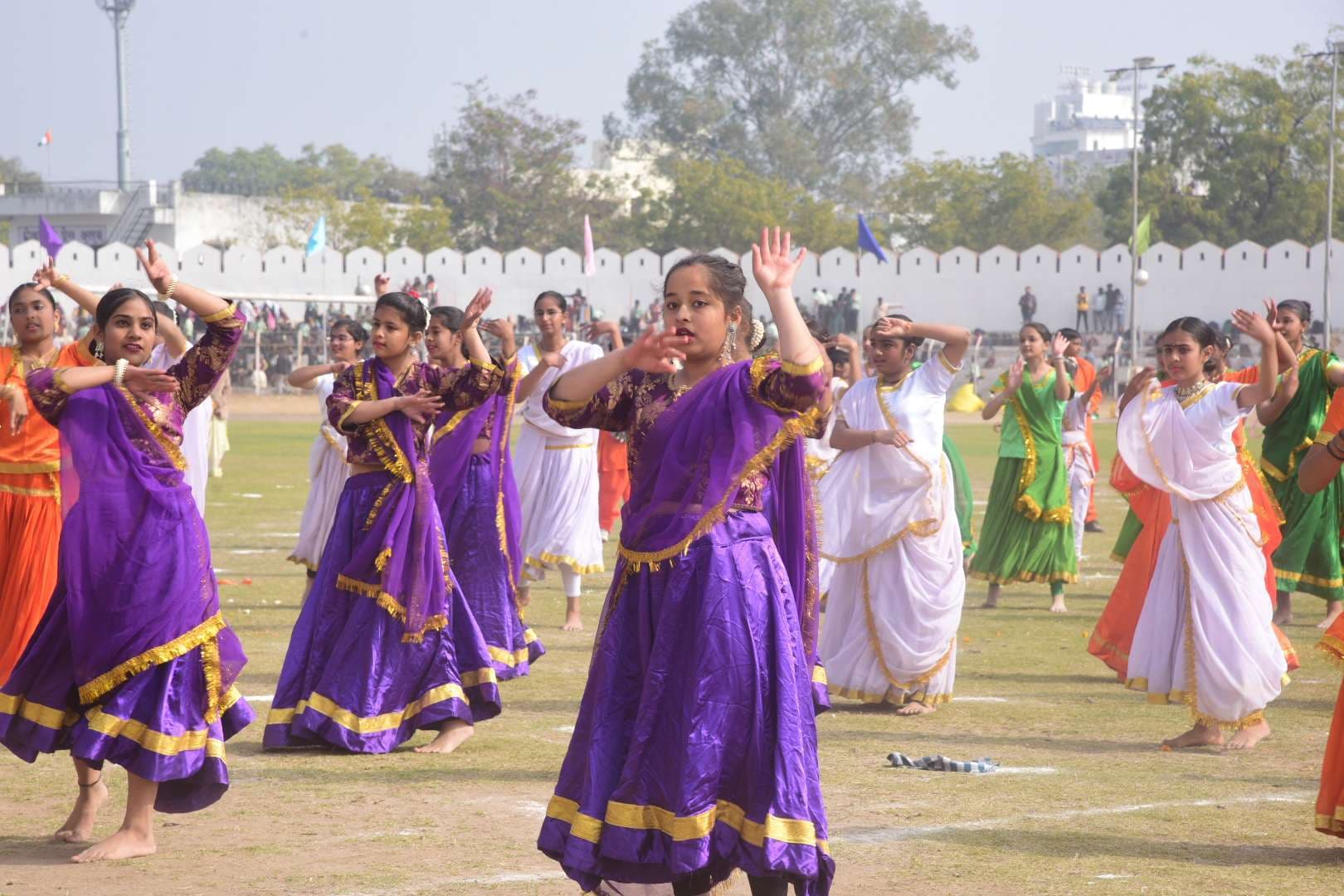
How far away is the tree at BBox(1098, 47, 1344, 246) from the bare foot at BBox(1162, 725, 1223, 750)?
2342 inches

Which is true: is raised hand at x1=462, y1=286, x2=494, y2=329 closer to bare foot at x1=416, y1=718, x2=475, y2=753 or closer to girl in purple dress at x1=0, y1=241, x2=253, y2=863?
girl in purple dress at x1=0, y1=241, x2=253, y2=863

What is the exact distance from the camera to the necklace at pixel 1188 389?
25.4 ft

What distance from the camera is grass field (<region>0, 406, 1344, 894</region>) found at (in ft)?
17.6

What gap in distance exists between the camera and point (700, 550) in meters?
4.67

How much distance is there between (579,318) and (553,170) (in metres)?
20.5

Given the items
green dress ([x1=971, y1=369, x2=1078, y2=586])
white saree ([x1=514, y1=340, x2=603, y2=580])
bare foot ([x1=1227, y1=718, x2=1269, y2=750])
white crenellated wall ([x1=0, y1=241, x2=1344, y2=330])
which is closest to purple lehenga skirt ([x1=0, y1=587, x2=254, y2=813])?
bare foot ([x1=1227, y1=718, x2=1269, y2=750])

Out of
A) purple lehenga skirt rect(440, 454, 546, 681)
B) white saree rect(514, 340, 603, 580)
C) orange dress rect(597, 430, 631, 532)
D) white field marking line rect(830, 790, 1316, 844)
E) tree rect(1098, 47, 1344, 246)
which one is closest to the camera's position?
white field marking line rect(830, 790, 1316, 844)

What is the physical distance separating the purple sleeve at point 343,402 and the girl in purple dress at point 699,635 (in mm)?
2410

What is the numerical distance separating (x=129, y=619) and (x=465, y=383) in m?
1.91

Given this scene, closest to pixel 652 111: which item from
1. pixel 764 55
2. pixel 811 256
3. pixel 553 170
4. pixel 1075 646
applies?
pixel 764 55

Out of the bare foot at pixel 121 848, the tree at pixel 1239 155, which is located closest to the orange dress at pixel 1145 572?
the bare foot at pixel 121 848

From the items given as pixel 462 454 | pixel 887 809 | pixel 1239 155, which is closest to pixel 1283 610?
pixel 462 454

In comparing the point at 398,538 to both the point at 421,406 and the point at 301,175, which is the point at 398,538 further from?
the point at 301,175

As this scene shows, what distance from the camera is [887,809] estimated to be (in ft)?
20.7
